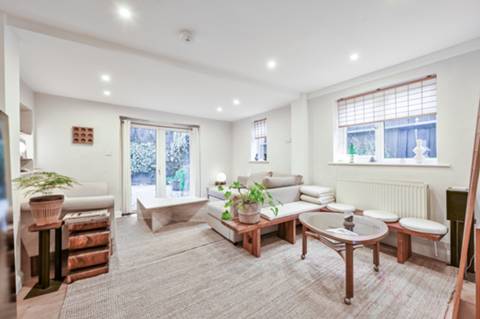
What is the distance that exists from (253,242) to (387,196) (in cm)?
200

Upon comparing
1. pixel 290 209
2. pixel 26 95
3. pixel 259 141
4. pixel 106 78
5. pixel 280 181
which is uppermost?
pixel 106 78

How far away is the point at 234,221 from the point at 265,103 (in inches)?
113

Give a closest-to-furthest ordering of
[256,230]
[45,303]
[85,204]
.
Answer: [45,303] < [85,204] < [256,230]

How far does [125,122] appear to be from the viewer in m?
4.47

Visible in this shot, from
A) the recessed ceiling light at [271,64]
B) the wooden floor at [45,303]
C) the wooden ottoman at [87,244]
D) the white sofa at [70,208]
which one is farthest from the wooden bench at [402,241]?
the white sofa at [70,208]

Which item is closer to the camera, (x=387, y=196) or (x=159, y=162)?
(x=387, y=196)

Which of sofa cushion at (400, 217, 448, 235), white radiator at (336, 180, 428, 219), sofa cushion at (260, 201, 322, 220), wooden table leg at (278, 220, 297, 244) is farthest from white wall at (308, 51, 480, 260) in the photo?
wooden table leg at (278, 220, 297, 244)

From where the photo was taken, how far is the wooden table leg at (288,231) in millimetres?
2841

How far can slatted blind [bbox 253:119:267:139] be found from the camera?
530 centimetres

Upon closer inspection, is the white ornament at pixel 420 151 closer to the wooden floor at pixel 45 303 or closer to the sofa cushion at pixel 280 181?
the wooden floor at pixel 45 303

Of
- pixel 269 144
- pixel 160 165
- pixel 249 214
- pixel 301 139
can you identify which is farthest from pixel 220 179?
pixel 249 214

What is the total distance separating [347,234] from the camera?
1874mm

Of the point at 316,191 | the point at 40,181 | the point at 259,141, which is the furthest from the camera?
the point at 259,141

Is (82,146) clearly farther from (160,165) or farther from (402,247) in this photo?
(402,247)
